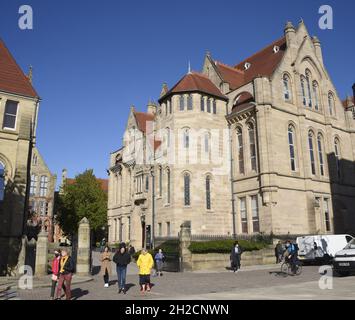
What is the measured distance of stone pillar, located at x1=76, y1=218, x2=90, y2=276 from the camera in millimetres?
20938

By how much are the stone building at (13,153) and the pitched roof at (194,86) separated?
42.7 feet

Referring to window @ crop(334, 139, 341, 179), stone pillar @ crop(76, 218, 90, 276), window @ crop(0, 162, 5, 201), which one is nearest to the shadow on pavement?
stone pillar @ crop(76, 218, 90, 276)

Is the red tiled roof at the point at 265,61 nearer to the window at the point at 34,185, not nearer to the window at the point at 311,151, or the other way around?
the window at the point at 311,151

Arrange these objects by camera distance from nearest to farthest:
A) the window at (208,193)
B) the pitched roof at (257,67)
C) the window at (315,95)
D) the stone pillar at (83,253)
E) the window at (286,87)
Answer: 1. the stone pillar at (83,253)
2. the window at (208,193)
3. the window at (286,87)
4. the pitched roof at (257,67)
5. the window at (315,95)

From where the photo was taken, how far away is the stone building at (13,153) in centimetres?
2311

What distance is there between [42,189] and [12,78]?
136 ft

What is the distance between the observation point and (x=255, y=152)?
31828mm

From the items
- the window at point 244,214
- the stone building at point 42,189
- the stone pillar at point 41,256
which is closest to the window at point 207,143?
the window at point 244,214

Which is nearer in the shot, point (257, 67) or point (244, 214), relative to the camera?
point (244, 214)

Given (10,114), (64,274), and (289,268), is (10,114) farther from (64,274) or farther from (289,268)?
(289,268)

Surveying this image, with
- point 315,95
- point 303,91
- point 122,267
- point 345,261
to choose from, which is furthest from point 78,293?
point 315,95

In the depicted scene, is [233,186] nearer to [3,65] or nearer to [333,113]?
[333,113]

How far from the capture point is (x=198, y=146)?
32.6 meters
